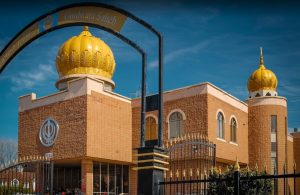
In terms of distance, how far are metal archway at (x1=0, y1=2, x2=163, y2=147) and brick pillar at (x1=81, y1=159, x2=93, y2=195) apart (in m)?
13.3

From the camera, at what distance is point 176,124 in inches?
1087

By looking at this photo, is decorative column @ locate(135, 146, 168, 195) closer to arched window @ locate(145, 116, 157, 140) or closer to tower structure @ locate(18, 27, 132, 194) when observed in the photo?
tower structure @ locate(18, 27, 132, 194)

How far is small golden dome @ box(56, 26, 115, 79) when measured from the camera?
29500mm

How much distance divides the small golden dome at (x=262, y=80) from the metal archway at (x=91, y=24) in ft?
87.9

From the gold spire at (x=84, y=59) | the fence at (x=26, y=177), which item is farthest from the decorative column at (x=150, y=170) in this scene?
the gold spire at (x=84, y=59)

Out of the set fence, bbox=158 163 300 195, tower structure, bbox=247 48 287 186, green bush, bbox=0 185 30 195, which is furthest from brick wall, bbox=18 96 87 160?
tower structure, bbox=247 48 287 186

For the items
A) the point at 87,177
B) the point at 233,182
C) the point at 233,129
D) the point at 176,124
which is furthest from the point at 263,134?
the point at 233,182

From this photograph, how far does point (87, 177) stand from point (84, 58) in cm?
791

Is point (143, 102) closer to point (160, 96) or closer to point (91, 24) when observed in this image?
point (160, 96)

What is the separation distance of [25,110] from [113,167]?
663 cm

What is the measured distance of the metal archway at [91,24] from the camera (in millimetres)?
9086

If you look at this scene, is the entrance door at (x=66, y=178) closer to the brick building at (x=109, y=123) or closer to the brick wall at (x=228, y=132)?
the brick building at (x=109, y=123)

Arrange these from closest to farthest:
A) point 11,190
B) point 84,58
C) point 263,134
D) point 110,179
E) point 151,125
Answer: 1. point 11,190
2. point 110,179
3. point 151,125
4. point 84,58
5. point 263,134

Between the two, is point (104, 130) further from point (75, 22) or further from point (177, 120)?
point (75, 22)
